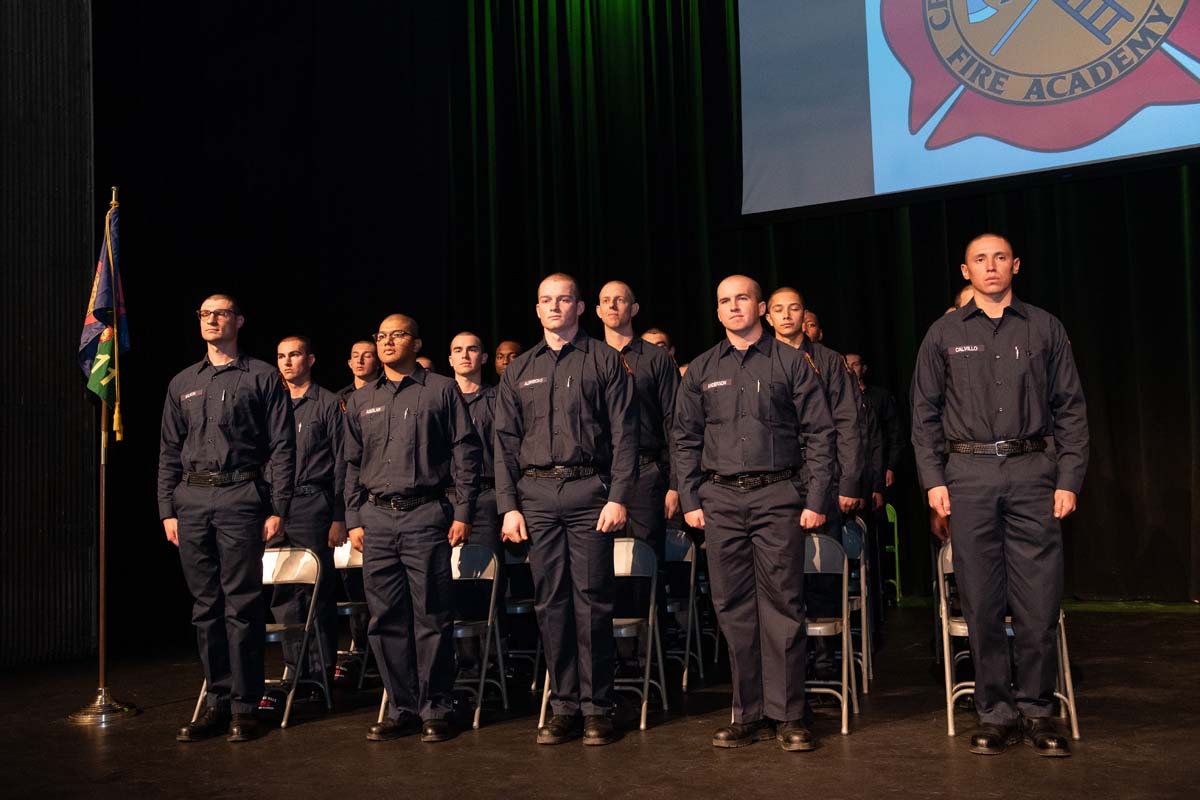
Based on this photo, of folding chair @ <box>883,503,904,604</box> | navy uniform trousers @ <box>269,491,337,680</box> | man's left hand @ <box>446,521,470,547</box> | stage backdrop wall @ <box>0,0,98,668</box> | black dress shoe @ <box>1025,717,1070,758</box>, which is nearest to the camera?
black dress shoe @ <box>1025,717,1070,758</box>

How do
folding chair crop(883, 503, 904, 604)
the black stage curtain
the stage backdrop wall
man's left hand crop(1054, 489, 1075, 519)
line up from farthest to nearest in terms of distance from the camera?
folding chair crop(883, 503, 904, 604), the black stage curtain, the stage backdrop wall, man's left hand crop(1054, 489, 1075, 519)

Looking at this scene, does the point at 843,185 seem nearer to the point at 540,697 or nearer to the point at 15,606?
the point at 540,697

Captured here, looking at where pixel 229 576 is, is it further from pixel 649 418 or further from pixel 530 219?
pixel 530 219

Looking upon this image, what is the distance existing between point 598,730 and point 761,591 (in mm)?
797

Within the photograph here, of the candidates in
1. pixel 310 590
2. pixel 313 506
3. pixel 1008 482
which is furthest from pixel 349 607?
pixel 1008 482

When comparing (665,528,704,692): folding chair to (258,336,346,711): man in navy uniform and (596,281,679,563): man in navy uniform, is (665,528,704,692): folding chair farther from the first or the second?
(258,336,346,711): man in navy uniform

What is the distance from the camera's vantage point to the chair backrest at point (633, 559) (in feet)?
14.8

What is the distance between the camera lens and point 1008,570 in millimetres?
3938

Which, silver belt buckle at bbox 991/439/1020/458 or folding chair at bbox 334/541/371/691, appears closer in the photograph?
silver belt buckle at bbox 991/439/1020/458

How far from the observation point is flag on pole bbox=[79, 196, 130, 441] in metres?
5.40

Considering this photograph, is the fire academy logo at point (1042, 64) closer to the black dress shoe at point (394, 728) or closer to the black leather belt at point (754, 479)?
the black leather belt at point (754, 479)

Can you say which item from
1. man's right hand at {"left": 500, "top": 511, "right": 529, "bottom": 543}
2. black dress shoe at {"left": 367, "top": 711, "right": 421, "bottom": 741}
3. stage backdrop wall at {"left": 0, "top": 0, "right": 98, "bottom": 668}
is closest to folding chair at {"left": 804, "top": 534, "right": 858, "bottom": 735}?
man's right hand at {"left": 500, "top": 511, "right": 529, "bottom": 543}

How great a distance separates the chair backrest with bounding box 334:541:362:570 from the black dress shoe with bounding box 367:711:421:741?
1.24 m

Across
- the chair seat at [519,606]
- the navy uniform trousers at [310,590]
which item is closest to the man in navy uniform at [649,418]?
the chair seat at [519,606]
